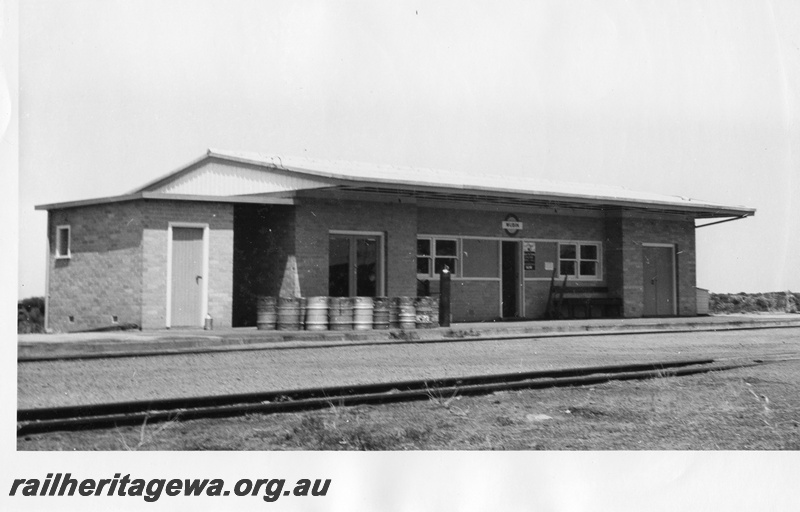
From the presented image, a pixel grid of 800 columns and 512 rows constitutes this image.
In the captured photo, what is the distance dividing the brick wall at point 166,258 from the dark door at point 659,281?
36.5 feet

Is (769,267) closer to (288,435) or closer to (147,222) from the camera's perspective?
(288,435)

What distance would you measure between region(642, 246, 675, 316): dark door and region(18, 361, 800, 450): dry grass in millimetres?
14345

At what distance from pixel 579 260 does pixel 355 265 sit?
253 inches

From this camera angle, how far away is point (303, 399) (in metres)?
7.11

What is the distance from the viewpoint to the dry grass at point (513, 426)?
19.1 ft

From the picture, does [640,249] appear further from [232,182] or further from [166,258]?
[166,258]

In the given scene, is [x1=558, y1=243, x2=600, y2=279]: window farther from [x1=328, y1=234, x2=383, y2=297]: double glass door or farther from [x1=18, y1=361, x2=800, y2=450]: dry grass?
[x1=18, y1=361, x2=800, y2=450]: dry grass

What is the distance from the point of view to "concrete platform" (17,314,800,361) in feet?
35.4

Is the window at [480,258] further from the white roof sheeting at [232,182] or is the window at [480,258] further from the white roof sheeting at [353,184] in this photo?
the white roof sheeting at [232,182]

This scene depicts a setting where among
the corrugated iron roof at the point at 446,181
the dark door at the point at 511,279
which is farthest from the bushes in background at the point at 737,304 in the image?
the dark door at the point at 511,279
